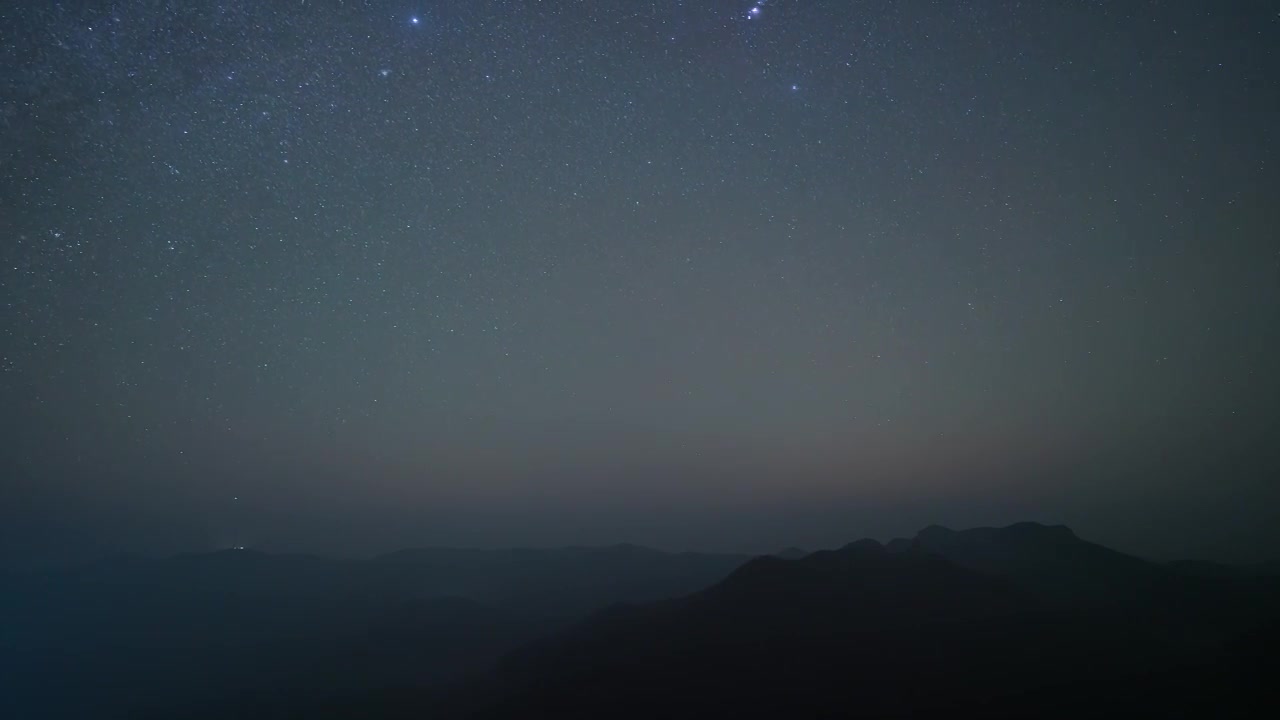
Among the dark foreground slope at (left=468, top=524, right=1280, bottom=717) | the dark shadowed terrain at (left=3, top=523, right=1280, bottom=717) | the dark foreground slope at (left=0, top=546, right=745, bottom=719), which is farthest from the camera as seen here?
the dark foreground slope at (left=0, top=546, right=745, bottom=719)

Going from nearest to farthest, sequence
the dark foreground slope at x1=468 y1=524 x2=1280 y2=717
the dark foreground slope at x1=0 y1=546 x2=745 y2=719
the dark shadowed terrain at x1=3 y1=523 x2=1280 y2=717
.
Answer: the dark foreground slope at x1=468 y1=524 x2=1280 y2=717 < the dark shadowed terrain at x1=3 y1=523 x2=1280 y2=717 < the dark foreground slope at x1=0 y1=546 x2=745 y2=719

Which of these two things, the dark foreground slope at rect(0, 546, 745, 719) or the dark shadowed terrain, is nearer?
the dark shadowed terrain

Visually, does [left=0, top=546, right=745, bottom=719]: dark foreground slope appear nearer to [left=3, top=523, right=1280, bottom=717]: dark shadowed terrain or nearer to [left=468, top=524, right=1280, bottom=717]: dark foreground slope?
[left=3, top=523, right=1280, bottom=717]: dark shadowed terrain

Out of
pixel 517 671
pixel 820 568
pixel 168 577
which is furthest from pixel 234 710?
pixel 168 577

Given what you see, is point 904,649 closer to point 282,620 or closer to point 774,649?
point 774,649

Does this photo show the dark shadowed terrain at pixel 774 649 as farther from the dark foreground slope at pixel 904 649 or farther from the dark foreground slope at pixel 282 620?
the dark foreground slope at pixel 282 620

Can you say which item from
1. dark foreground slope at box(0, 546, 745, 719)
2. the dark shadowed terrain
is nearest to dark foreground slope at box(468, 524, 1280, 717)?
the dark shadowed terrain

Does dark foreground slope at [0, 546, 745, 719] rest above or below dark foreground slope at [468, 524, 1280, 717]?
below
